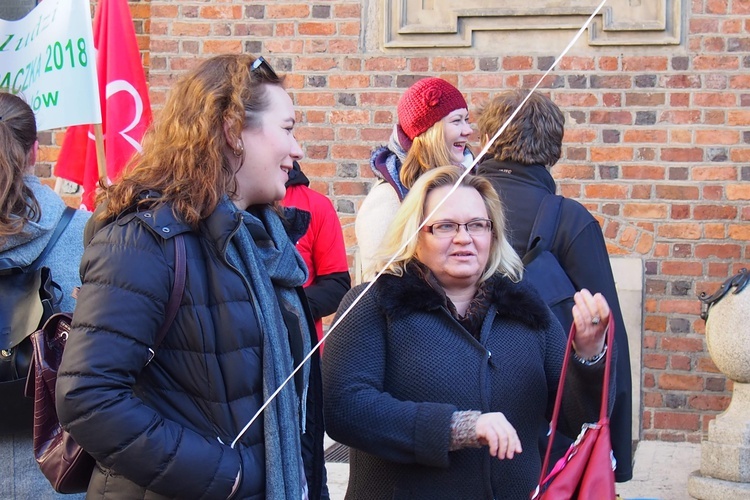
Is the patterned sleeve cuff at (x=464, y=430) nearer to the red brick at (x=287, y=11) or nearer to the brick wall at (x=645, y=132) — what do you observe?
the brick wall at (x=645, y=132)

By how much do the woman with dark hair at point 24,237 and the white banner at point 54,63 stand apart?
5.11 feet

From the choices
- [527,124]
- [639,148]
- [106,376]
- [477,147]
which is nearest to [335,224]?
[527,124]

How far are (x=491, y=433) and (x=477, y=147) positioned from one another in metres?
3.61

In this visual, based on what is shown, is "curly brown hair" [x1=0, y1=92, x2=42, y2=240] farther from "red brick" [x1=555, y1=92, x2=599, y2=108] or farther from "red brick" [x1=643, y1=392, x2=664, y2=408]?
"red brick" [x1=643, y1=392, x2=664, y2=408]

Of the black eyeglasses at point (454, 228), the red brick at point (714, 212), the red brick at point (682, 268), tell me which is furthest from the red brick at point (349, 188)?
the black eyeglasses at point (454, 228)

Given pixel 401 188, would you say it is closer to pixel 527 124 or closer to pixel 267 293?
pixel 527 124

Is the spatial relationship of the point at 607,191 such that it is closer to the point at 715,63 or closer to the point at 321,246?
the point at 715,63

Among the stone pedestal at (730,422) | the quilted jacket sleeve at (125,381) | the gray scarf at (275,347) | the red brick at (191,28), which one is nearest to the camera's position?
the quilted jacket sleeve at (125,381)

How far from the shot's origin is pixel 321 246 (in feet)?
14.2

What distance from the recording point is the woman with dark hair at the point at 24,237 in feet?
9.36

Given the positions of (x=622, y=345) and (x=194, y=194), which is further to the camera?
Answer: (x=622, y=345)

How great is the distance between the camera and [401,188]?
3828 mm

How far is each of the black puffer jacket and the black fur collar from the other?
60 cm

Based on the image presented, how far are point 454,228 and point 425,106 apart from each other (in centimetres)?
126
